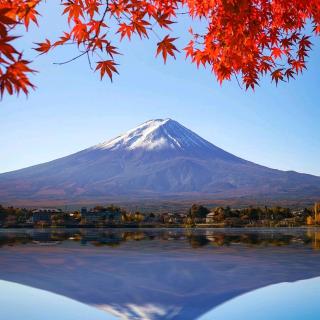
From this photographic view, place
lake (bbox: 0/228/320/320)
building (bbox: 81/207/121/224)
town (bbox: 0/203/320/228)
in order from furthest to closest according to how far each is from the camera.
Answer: building (bbox: 81/207/121/224) < town (bbox: 0/203/320/228) < lake (bbox: 0/228/320/320)

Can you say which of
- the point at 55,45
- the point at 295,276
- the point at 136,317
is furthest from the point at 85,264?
the point at 55,45

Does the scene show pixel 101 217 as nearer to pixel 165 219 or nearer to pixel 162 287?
pixel 165 219

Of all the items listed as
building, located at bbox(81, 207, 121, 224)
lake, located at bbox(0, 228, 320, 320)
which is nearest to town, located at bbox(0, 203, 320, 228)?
building, located at bbox(81, 207, 121, 224)

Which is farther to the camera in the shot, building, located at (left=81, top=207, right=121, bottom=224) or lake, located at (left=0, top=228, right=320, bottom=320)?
building, located at (left=81, top=207, right=121, bottom=224)

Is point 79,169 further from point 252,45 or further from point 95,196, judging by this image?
point 252,45

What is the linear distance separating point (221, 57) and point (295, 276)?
5.67 meters

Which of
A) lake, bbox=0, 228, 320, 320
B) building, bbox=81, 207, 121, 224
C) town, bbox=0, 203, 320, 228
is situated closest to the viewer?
lake, bbox=0, 228, 320, 320

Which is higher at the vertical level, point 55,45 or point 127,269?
point 55,45

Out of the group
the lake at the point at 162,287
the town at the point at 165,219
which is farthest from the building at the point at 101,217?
the lake at the point at 162,287

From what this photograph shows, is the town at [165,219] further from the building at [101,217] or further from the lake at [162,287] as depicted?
the lake at [162,287]

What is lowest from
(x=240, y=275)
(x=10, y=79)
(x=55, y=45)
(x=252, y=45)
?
(x=240, y=275)

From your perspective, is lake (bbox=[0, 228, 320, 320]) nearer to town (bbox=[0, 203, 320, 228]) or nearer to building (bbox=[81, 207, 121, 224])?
town (bbox=[0, 203, 320, 228])

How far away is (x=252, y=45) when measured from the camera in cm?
733

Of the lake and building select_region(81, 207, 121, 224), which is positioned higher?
the lake
